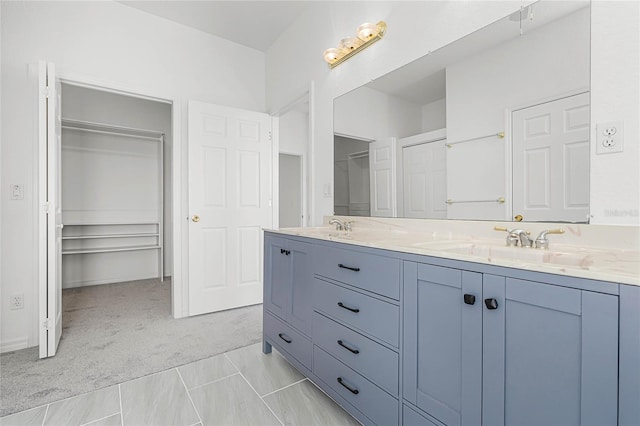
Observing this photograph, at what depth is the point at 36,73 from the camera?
7.94 ft

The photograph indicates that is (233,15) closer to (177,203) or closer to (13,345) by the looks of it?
(177,203)

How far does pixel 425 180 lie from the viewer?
5.99ft

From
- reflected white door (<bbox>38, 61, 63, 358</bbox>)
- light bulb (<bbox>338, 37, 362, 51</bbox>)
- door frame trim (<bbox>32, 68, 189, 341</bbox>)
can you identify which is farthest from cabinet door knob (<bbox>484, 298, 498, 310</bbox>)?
door frame trim (<bbox>32, 68, 189, 341</bbox>)

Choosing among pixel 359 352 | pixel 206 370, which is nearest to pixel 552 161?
pixel 359 352

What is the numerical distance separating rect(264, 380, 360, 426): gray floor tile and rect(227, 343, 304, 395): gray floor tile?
0.08m

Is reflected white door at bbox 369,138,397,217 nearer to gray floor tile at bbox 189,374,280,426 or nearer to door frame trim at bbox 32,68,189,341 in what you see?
gray floor tile at bbox 189,374,280,426

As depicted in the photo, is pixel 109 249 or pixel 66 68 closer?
pixel 66 68

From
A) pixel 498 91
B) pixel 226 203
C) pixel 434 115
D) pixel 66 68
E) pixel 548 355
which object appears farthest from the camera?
pixel 226 203

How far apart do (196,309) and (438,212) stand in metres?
2.45

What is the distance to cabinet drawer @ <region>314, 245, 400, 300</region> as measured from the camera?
123 centimetres

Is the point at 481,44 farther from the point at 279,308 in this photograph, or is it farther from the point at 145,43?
the point at 145,43

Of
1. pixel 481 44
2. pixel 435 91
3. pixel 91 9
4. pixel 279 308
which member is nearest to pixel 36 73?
pixel 91 9

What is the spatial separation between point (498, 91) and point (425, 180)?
570mm

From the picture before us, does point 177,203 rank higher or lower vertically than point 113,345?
higher
